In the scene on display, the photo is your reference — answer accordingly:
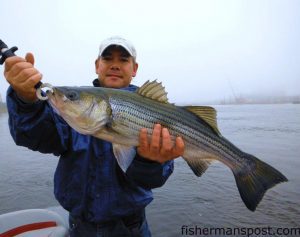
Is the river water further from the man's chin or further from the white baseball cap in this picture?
the white baseball cap

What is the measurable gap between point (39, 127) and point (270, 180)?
276 centimetres

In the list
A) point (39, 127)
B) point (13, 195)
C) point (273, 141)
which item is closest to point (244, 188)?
point (39, 127)

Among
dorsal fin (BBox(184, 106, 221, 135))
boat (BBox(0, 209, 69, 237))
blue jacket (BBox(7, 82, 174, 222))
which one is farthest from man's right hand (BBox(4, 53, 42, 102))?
boat (BBox(0, 209, 69, 237))

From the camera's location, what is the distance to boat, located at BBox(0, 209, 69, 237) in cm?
478

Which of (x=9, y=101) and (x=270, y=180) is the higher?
(x=9, y=101)

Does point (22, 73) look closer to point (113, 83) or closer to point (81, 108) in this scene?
point (81, 108)

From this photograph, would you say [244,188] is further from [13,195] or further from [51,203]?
[13,195]

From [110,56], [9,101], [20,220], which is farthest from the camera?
[20,220]

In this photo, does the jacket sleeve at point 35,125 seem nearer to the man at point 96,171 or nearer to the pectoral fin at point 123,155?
the man at point 96,171

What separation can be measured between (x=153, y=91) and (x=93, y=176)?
4.08ft

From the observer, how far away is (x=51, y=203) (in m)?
10.0

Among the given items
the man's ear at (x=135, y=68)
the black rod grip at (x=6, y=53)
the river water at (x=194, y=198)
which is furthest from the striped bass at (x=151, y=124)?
the river water at (x=194, y=198)

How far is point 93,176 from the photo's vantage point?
3539 mm

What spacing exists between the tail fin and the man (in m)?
0.93
